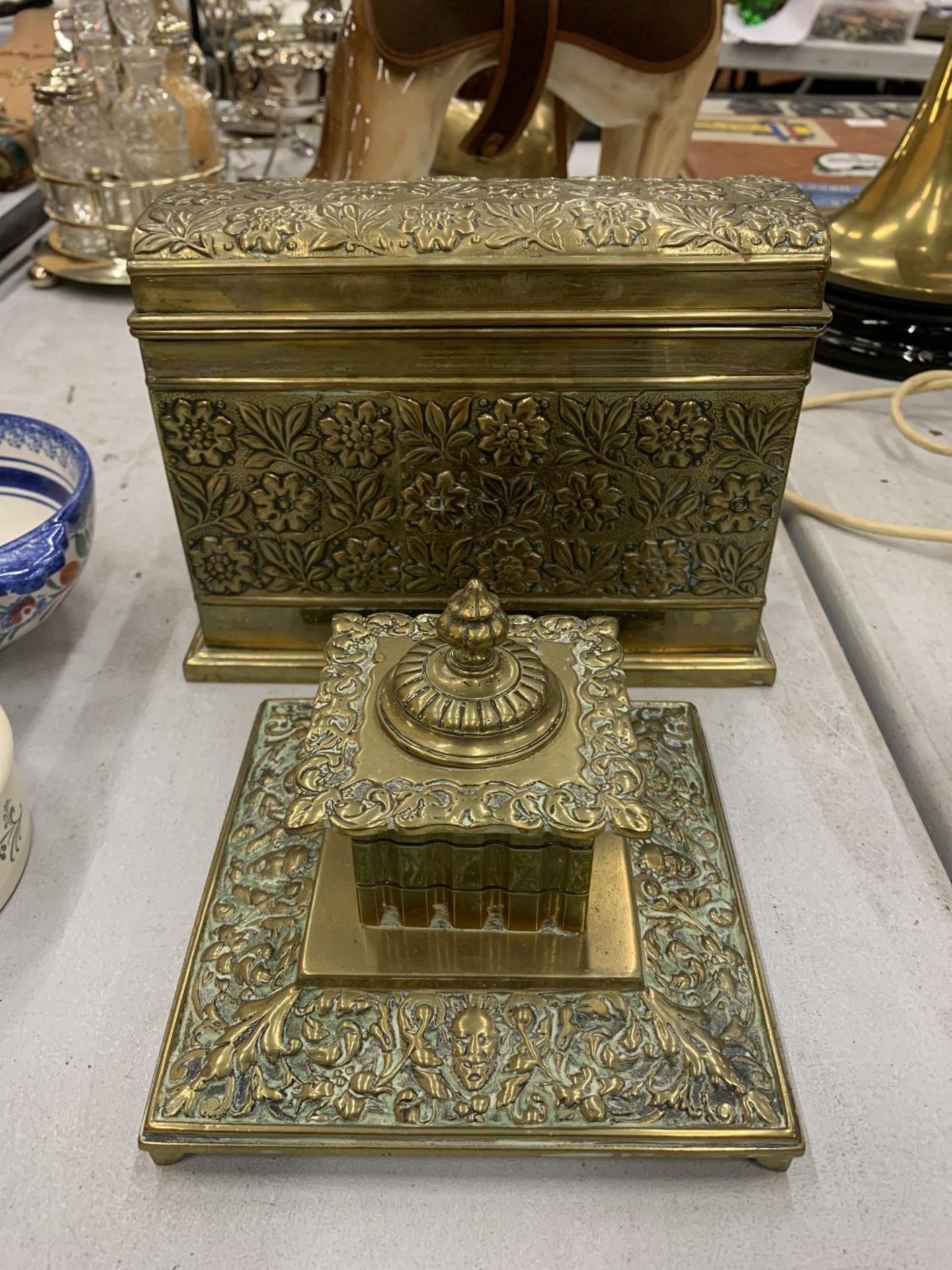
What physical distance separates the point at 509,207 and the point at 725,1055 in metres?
0.54

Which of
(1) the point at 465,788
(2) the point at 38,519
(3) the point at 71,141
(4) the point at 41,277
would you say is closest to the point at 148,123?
(3) the point at 71,141

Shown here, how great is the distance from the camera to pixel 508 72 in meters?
1.01

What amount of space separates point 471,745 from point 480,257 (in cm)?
33

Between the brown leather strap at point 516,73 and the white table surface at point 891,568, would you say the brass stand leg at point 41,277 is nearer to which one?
the brown leather strap at point 516,73

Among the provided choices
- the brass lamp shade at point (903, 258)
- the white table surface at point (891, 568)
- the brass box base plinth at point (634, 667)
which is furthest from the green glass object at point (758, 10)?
the brass box base plinth at point (634, 667)

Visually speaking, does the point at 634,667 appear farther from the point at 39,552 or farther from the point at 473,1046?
the point at 39,552

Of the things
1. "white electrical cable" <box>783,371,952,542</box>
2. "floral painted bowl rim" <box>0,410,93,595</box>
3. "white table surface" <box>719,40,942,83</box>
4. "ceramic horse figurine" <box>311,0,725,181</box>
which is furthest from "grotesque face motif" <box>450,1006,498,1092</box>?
"white table surface" <box>719,40,942,83</box>

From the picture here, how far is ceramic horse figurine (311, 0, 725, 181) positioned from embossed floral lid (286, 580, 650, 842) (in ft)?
2.37

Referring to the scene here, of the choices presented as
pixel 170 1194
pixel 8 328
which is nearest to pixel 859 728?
pixel 170 1194

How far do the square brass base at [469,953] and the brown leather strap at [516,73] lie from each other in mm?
798

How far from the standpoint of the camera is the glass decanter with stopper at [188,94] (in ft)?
4.73

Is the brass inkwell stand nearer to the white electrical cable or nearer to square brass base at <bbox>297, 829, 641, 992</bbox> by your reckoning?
square brass base at <bbox>297, 829, 641, 992</bbox>

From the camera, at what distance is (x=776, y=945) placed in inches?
25.2

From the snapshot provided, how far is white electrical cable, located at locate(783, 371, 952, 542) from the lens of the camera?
3.17ft
